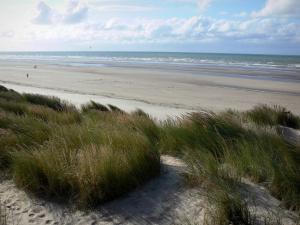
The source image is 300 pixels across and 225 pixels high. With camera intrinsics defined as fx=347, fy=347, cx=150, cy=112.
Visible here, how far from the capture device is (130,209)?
3887 mm

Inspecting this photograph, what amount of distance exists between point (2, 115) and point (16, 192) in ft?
9.34

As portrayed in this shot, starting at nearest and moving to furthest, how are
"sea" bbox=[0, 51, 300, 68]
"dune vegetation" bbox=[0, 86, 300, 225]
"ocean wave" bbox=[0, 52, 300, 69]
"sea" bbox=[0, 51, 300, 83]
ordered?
1. "dune vegetation" bbox=[0, 86, 300, 225]
2. "sea" bbox=[0, 51, 300, 83]
3. "ocean wave" bbox=[0, 52, 300, 69]
4. "sea" bbox=[0, 51, 300, 68]

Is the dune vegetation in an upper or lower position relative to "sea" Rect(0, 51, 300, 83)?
upper

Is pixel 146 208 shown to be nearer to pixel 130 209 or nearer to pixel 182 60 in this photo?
pixel 130 209

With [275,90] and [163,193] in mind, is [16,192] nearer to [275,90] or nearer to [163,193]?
[163,193]

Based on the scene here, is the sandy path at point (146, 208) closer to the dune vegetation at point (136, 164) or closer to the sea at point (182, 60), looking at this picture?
the dune vegetation at point (136, 164)

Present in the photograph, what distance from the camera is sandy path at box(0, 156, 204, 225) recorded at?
368 centimetres

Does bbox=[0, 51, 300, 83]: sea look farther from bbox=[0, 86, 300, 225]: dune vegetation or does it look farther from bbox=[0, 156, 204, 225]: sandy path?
bbox=[0, 156, 204, 225]: sandy path

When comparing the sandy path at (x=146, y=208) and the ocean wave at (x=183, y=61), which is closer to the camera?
the sandy path at (x=146, y=208)

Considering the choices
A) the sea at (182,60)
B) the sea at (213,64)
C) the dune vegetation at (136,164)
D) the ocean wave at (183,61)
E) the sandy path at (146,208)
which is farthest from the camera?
the sea at (182,60)

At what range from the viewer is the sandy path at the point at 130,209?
3682mm

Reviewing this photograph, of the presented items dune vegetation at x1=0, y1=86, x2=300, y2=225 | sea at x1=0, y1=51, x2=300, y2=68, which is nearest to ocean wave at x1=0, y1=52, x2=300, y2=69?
sea at x1=0, y1=51, x2=300, y2=68

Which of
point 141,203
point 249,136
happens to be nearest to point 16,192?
point 141,203

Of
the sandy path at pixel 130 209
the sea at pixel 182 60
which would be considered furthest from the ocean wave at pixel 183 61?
the sandy path at pixel 130 209
